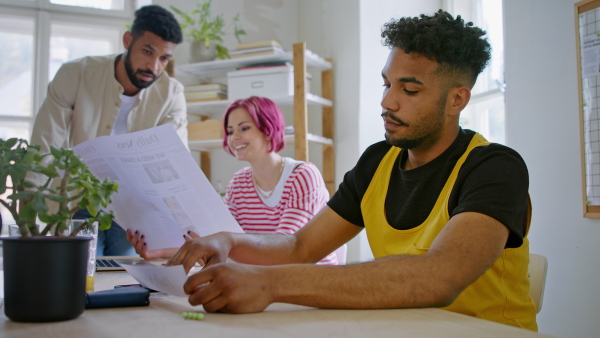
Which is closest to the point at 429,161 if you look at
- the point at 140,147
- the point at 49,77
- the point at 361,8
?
the point at 140,147

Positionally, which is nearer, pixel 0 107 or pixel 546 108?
pixel 546 108

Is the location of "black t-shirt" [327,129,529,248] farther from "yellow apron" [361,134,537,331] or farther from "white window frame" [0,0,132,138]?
"white window frame" [0,0,132,138]

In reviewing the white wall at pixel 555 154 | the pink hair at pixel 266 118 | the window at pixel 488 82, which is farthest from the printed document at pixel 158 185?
the window at pixel 488 82

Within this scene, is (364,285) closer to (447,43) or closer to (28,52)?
(447,43)

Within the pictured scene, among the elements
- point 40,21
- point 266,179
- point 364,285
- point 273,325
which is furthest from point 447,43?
point 40,21

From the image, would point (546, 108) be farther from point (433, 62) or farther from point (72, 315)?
point (72, 315)

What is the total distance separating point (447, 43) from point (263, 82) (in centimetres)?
204

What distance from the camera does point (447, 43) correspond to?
119cm

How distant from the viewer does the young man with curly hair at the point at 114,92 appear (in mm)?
1968

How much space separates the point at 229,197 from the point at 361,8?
142 cm

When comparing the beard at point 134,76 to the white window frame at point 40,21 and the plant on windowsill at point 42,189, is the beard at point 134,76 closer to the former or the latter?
the plant on windowsill at point 42,189

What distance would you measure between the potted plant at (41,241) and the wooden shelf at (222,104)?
2.47 meters

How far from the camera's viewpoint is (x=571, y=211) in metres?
2.02

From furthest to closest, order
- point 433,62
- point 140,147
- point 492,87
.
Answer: point 492,87
point 433,62
point 140,147
